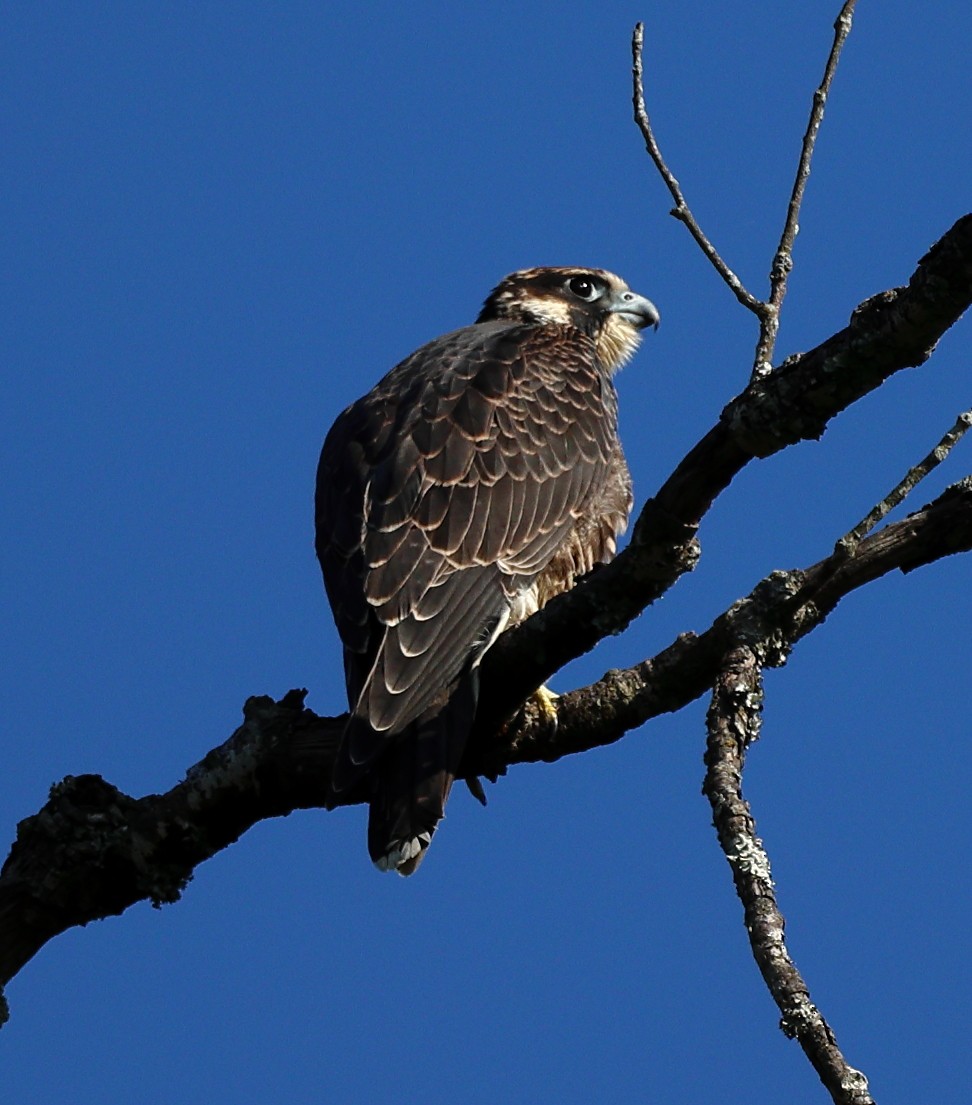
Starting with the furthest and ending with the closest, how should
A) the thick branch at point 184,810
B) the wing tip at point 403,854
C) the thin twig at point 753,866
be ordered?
the thick branch at point 184,810 < the wing tip at point 403,854 < the thin twig at point 753,866

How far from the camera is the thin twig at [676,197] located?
389 cm

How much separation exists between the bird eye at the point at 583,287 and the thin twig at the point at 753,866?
3.73 metres

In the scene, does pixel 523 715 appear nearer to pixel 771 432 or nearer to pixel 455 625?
pixel 455 625

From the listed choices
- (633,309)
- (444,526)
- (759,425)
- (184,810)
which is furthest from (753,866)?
(633,309)

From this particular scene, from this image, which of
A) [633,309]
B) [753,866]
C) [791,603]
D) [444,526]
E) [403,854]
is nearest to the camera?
[753,866]

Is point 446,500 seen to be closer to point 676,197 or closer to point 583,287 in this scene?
point 676,197

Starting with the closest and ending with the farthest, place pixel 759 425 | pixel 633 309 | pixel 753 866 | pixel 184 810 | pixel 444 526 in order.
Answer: pixel 753 866
pixel 759 425
pixel 184 810
pixel 444 526
pixel 633 309

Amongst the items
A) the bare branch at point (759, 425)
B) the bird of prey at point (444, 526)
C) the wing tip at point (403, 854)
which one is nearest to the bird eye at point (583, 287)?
the bird of prey at point (444, 526)

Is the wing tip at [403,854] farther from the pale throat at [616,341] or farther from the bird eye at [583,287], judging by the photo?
the bird eye at [583,287]

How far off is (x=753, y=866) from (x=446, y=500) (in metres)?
2.09

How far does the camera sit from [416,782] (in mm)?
4375

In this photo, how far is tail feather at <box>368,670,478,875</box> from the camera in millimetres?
4320

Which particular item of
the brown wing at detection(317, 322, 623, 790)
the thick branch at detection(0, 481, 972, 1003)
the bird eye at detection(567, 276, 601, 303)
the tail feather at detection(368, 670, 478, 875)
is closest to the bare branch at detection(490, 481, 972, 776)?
the thick branch at detection(0, 481, 972, 1003)

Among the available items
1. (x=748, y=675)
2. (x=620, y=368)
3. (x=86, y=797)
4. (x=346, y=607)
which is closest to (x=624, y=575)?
(x=748, y=675)
